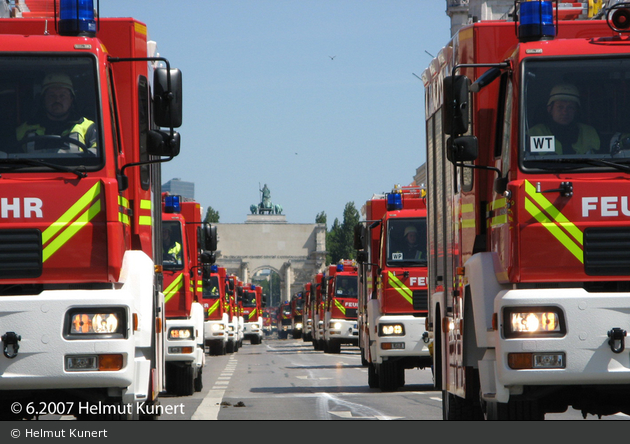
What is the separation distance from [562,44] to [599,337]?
6.63 ft

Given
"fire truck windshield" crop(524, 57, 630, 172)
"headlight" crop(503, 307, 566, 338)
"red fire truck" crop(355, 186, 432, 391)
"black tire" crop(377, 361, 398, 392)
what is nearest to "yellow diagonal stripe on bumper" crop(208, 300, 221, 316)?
"red fire truck" crop(355, 186, 432, 391)

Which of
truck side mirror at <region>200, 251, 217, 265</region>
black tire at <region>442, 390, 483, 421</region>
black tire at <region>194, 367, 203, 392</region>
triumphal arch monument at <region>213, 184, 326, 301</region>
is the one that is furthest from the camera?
triumphal arch monument at <region>213, 184, 326, 301</region>

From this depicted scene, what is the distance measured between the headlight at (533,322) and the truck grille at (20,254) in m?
3.09

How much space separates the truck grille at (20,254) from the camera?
712cm

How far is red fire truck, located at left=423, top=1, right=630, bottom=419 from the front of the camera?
6.95 m

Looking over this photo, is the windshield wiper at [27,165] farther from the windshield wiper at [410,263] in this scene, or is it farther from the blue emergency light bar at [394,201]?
the blue emergency light bar at [394,201]

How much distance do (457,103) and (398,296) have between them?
34.5 feet

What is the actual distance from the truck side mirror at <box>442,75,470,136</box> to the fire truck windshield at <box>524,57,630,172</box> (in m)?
0.39

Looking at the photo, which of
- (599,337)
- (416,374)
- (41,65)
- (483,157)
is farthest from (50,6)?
(416,374)

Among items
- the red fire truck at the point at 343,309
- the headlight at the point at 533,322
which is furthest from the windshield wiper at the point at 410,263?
the red fire truck at the point at 343,309

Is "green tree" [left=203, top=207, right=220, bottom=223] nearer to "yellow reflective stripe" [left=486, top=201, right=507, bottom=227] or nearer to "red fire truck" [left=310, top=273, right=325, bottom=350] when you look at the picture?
"red fire truck" [left=310, top=273, right=325, bottom=350]
